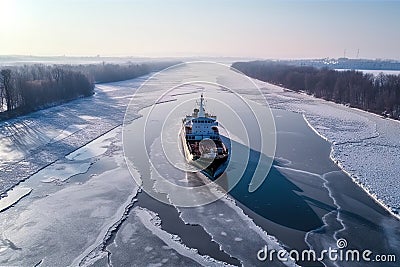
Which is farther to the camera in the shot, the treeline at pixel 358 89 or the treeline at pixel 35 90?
the treeline at pixel 358 89

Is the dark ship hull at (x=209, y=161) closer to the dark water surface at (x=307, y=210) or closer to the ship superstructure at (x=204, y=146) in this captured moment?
the ship superstructure at (x=204, y=146)

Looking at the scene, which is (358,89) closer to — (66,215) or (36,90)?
(36,90)

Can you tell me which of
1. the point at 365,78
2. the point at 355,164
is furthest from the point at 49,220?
the point at 365,78

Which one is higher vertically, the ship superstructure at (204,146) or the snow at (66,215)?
the ship superstructure at (204,146)

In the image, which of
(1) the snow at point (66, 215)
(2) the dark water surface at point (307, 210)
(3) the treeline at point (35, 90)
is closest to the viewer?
(1) the snow at point (66, 215)

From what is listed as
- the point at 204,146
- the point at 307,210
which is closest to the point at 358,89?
the point at 204,146

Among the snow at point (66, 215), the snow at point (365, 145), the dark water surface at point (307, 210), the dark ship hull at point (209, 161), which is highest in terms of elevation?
the dark ship hull at point (209, 161)

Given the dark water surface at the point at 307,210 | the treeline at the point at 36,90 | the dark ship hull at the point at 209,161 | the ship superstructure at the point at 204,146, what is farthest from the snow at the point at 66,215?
the treeline at the point at 36,90

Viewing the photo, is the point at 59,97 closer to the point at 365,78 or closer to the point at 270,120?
the point at 270,120

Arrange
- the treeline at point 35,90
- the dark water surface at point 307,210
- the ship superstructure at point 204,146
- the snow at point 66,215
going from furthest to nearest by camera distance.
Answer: the treeline at point 35,90 < the ship superstructure at point 204,146 < the dark water surface at point 307,210 < the snow at point 66,215

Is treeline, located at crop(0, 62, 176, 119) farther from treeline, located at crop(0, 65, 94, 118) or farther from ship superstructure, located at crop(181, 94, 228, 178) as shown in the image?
ship superstructure, located at crop(181, 94, 228, 178)
